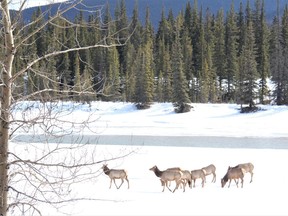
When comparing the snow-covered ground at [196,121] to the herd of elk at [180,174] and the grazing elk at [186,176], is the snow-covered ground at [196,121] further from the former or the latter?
the grazing elk at [186,176]

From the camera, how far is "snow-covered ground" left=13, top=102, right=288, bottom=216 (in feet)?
36.9

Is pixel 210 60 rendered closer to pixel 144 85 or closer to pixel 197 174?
pixel 144 85

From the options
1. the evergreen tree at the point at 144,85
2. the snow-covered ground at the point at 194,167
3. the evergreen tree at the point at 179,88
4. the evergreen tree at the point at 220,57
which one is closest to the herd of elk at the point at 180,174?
the snow-covered ground at the point at 194,167

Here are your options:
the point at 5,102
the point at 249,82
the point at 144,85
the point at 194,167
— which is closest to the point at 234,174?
the point at 194,167

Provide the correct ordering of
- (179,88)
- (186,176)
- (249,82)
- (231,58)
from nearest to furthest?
(186,176) → (249,82) → (179,88) → (231,58)

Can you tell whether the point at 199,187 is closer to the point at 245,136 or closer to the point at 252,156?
the point at 252,156

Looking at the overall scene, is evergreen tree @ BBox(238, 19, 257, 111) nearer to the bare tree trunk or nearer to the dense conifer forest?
the dense conifer forest

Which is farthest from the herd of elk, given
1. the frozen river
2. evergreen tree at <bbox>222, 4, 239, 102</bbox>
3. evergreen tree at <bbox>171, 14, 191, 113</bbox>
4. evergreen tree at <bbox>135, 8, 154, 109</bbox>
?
evergreen tree at <bbox>222, 4, 239, 102</bbox>

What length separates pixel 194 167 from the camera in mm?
19172

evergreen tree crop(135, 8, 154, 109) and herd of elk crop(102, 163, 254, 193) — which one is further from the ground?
evergreen tree crop(135, 8, 154, 109)

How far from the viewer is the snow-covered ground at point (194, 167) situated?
443 inches

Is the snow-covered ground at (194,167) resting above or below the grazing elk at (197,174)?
below

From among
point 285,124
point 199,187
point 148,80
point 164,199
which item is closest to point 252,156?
point 199,187

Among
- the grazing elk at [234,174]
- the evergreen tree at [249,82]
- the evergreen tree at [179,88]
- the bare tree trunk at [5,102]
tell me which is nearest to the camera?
the bare tree trunk at [5,102]
